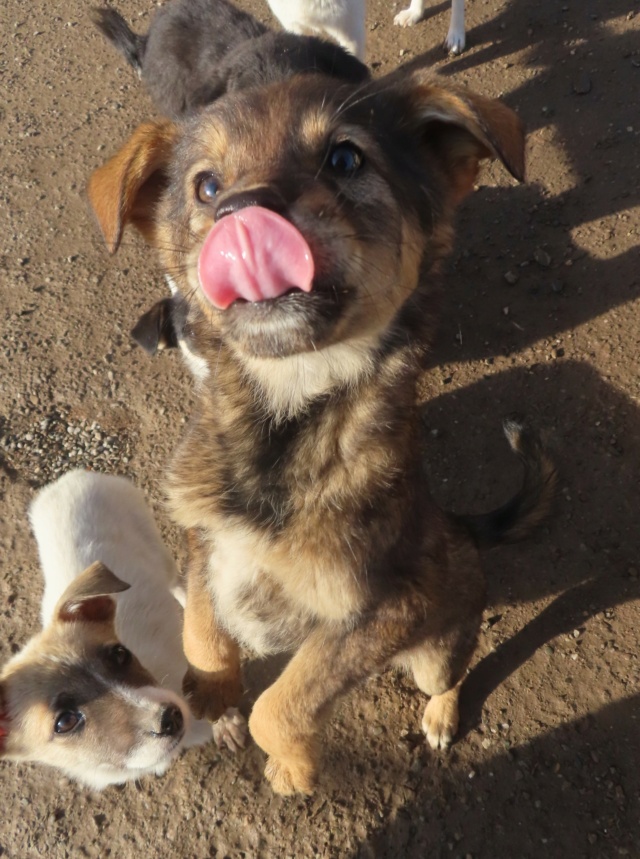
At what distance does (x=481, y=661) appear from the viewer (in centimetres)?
335

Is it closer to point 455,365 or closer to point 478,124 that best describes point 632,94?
point 455,365

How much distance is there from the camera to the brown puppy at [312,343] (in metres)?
1.69

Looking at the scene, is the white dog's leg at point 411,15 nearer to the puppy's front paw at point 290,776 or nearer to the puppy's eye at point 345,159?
the puppy's eye at point 345,159

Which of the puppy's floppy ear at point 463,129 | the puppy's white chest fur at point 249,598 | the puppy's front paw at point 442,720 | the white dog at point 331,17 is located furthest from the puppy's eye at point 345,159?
the white dog at point 331,17

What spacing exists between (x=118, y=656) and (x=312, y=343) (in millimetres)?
1820

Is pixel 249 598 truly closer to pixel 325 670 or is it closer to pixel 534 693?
pixel 325 670

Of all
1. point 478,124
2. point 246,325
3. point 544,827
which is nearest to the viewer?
point 246,325

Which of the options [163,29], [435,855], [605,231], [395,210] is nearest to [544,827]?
[435,855]

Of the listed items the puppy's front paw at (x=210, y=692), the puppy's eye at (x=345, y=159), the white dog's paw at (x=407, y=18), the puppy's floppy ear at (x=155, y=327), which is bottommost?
the puppy's front paw at (x=210, y=692)

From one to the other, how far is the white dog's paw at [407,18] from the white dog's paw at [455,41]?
44 cm

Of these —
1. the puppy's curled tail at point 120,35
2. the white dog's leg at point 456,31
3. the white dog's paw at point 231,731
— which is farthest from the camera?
the white dog's leg at point 456,31

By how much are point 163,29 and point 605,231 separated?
336 centimetres

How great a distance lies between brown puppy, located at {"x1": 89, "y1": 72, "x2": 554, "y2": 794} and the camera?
66.4 inches

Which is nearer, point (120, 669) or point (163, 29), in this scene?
point (120, 669)
